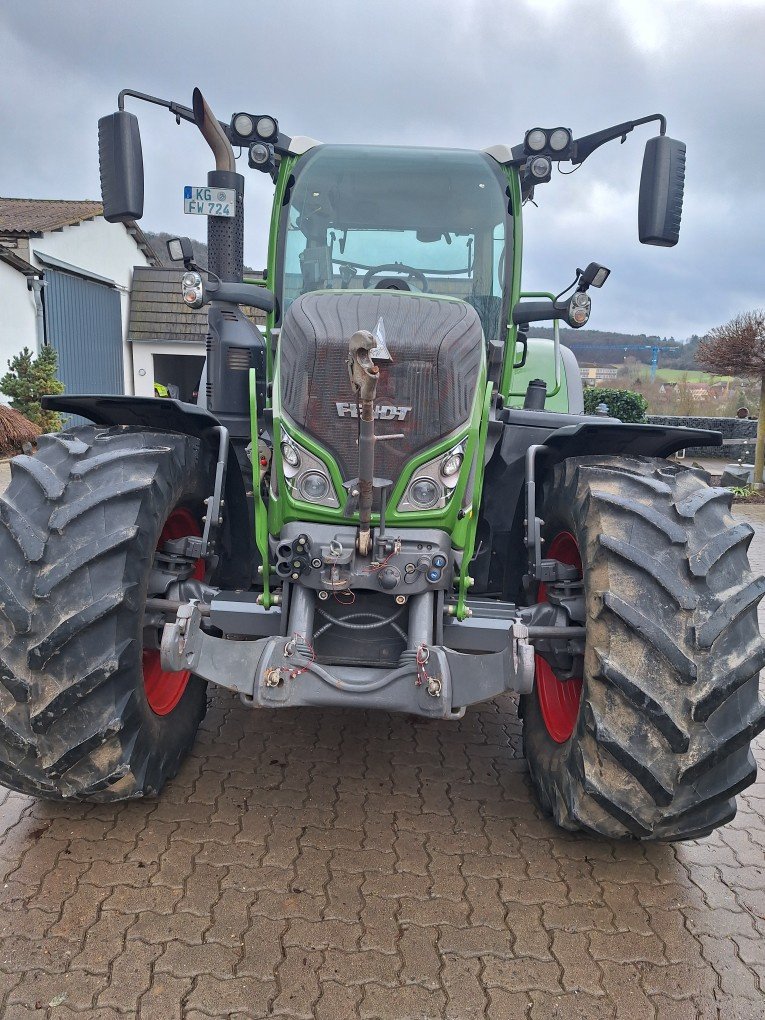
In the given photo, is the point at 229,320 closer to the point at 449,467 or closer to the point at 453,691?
the point at 449,467

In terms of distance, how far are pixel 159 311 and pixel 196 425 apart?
19.3 metres

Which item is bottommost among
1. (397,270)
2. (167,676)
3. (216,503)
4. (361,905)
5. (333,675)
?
(361,905)

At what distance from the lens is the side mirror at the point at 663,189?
344 centimetres

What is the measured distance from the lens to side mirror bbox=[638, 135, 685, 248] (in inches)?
135

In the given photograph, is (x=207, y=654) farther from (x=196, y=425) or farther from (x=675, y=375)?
(x=675, y=375)

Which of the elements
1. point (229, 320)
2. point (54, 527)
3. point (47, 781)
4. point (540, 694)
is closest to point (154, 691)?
point (47, 781)

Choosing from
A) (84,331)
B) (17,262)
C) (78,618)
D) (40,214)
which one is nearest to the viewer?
(78,618)

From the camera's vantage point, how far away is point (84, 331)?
1816 cm

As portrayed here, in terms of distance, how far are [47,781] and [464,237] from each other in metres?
2.94

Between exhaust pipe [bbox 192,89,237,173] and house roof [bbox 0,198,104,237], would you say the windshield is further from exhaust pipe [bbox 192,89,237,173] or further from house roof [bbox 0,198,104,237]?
house roof [bbox 0,198,104,237]

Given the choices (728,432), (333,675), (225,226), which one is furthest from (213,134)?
(728,432)

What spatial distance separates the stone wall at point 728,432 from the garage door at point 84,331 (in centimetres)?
1400

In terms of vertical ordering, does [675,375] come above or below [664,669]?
above

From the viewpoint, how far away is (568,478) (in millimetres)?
2922
